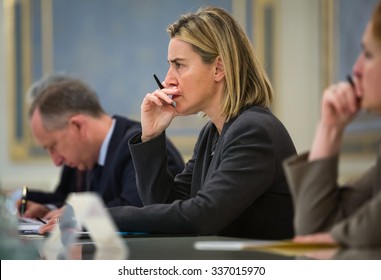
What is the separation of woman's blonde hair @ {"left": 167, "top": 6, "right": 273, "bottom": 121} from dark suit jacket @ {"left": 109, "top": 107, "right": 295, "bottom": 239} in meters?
0.06

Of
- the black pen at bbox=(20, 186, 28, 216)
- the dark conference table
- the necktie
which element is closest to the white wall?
the necktie

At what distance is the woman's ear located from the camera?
228 centimetres

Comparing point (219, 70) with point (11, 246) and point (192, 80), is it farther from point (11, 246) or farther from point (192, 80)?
point (11, 246)

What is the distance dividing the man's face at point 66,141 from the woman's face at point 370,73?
228 centimetres

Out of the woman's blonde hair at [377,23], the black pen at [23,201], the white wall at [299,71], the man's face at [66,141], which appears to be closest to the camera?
the woman's blonde hair at [377,23]

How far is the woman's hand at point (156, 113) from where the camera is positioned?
2371 millimetres

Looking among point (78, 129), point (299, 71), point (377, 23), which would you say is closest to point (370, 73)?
point (377, 23)

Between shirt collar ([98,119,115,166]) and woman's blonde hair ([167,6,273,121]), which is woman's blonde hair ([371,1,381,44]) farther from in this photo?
shirt collar ([98,119,115,166])

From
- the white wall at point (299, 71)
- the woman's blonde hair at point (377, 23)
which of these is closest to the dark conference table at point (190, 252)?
the woman's blonde hair at point (377, 23)

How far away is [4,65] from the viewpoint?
5.38 metres

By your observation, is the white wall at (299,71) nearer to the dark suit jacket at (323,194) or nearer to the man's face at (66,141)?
the man's face at (66,141)

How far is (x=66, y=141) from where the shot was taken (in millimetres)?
3721

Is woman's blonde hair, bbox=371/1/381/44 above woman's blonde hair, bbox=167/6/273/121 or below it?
above

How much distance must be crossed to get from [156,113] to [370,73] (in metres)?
1.03
